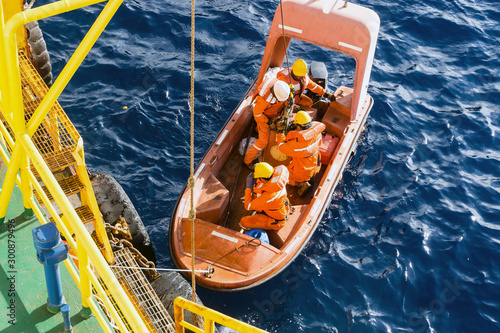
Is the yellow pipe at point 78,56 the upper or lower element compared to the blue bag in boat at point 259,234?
A: upper

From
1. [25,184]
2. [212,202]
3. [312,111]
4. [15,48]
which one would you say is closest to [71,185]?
[25,184]

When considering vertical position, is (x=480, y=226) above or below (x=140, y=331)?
below

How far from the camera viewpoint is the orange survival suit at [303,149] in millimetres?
7746

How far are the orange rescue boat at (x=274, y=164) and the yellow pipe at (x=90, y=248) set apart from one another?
3.66 meters

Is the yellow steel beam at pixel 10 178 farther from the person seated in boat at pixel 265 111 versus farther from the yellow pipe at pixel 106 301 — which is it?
the person seated in boat at pixel 265 111

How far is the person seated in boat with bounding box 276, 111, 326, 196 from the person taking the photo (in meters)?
7.75

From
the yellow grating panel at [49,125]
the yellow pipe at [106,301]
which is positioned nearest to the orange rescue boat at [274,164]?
the yellow grating panel at [49,125]

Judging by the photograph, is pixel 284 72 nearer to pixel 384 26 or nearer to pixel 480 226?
pixel 480 226

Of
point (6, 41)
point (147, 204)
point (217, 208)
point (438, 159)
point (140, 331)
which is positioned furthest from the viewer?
point (438, 159)

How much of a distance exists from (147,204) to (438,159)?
5.67m

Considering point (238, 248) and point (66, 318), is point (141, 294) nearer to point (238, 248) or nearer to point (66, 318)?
point (238, 248)

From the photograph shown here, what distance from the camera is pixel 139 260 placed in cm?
621

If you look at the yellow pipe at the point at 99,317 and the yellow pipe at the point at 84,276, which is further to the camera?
the yellow pipe at the point at 99,317

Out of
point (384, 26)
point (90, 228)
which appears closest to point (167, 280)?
point (90, 228)
